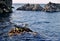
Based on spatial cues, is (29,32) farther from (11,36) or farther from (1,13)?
(1,13)

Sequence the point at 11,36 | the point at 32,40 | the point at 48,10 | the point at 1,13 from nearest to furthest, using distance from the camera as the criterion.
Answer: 1. the point at 32,40
2. the point at 11,36
3. the point at 1,13
4. the point at 48,10

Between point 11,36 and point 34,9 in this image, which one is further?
point 34,9

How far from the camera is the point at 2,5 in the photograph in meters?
96.9

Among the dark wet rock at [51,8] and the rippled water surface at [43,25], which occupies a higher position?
the rippled water surface at [43,25]

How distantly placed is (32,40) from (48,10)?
99232 mm

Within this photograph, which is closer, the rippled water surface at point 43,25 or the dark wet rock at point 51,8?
the rippled water surface at point 43,25

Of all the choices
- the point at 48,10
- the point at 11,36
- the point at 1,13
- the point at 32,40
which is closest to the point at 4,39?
the point at 11,36

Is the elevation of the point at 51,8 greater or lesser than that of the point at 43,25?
lesser

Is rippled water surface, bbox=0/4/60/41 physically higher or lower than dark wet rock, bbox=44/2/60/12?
higher

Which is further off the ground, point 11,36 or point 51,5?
point 11,36

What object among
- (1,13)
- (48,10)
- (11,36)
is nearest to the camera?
(11,36)

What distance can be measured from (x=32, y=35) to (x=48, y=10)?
9548 cm

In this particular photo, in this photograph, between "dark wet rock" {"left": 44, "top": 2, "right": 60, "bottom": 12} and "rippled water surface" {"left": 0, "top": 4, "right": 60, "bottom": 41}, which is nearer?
"rippled water surface" {"left": 0, "top": 4, "right": 60, "bottom": 41}

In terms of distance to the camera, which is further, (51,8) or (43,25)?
(51,8)
